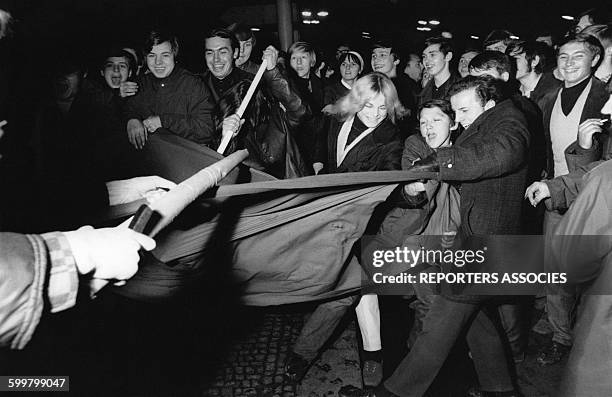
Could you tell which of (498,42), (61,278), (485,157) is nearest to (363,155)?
(485,157)

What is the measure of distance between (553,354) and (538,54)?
3.35 metres

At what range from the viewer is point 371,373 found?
322 cm

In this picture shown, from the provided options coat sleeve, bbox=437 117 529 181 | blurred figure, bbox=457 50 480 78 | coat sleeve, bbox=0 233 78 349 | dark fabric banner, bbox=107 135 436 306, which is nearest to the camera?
coat sleeve, bbox=0 233 78 349

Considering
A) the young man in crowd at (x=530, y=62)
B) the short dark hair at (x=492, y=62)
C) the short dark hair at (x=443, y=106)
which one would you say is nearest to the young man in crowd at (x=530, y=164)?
the short dark hair at (x=492, y=62)

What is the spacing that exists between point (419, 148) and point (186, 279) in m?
1.82

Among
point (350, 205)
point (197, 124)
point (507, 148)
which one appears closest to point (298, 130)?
point (197, 124)

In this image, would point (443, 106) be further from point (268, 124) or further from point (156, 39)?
point (156, 39)

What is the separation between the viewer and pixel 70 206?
2.56m

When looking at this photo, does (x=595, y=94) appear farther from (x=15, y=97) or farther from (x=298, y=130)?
(x=15, y=97)

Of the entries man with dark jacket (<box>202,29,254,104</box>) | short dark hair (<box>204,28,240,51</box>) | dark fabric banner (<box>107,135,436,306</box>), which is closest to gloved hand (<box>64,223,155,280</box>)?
dark fabric banner (<box>107,135,436,306</box>)

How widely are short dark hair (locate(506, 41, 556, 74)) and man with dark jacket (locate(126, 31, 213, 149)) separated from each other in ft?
11.7

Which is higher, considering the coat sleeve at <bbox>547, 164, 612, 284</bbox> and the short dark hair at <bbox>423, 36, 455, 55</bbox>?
the short dark hair at <bbox>423, 36, 455, 55</bbox>

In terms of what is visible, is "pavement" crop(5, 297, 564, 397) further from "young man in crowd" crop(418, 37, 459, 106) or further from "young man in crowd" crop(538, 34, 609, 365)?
"young man in crowd" crop(418, 37, 459, 106)

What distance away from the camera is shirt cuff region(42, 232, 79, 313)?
132cm
